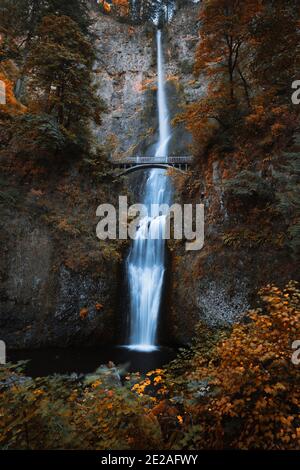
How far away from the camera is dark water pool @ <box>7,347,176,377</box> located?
30.0 ft

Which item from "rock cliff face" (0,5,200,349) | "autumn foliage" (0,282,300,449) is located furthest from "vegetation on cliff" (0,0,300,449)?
"rock cliff face" (0,5,200,349)

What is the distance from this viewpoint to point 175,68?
33.0 metres

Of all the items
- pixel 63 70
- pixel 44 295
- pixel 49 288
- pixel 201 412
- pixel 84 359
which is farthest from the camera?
pixel 63 70

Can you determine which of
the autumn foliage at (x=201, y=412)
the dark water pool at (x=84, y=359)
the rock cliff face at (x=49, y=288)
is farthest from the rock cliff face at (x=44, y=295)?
the autumn foliage at (x=201, y=412)

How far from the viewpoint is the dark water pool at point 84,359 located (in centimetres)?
916

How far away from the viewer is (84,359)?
10000 millimetres

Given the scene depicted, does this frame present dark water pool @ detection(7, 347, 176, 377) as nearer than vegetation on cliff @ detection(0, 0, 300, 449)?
No

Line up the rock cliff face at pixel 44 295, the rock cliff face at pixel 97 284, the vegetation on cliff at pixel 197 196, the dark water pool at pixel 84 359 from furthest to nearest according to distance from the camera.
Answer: the rock cliff face at pixel 44 295, the dark water pool at pixel 84 359, the rock cliff face at pixel 97 284, the vegetation on cliff at pixel 197 196

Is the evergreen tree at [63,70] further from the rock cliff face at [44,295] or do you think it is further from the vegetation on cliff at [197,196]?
the rock cliff face at [44,295]

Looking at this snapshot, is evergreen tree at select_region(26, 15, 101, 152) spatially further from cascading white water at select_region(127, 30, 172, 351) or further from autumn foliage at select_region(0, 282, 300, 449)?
autumn foliage at select_region(0, 282, 300, 449)

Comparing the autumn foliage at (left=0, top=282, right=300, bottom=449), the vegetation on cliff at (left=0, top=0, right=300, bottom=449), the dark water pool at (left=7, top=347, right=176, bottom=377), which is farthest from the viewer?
the dark water pool at (left=7, top=347, right=176, bottom=377)

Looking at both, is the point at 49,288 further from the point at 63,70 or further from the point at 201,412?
the point at 63,70

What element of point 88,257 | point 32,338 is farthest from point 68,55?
point 32,338

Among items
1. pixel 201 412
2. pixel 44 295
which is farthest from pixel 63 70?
pixel 201 412
